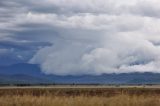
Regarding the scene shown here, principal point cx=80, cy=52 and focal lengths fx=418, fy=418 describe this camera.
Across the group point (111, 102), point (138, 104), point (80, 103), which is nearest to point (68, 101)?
point (80, 103)

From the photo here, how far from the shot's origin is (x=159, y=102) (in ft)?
71.1

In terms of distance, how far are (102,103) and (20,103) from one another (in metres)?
4.22

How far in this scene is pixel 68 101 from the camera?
2144cm

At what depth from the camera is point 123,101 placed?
70.9 feet

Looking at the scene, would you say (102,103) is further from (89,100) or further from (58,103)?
(58,103)

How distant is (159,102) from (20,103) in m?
7.18

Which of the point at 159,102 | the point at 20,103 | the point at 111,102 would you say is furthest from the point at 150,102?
the point at 20,103

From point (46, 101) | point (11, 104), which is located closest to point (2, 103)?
point (11, 104)

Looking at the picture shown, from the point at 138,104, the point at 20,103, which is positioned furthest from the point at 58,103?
the point at 138,104

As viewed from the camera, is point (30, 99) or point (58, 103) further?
point (30, 99)

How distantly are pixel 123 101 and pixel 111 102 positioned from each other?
2.14ft

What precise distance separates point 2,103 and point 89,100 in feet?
14.8

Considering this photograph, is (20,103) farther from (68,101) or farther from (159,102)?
(159,102)

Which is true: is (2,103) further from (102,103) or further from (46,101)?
(102,103)
